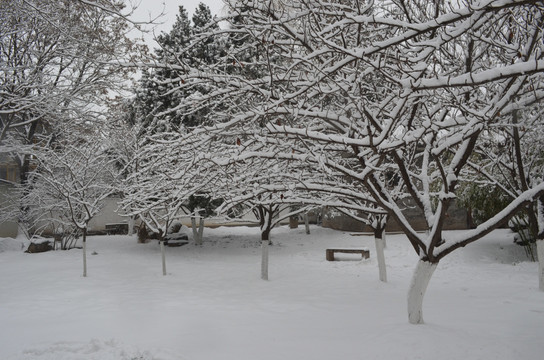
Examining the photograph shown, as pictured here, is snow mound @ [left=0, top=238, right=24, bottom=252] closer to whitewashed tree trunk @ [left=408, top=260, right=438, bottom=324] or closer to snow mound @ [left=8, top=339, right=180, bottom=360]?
snow mound @ [left=8, top=339, right=180, bottom=360]

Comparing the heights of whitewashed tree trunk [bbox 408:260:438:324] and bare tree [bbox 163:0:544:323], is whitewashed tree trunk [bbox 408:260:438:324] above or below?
below

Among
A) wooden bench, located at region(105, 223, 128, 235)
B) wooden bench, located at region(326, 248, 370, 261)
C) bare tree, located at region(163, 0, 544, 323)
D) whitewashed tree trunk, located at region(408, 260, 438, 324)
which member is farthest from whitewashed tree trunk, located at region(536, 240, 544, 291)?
A: wooden bench, located at region(105, 223, 128, 235)

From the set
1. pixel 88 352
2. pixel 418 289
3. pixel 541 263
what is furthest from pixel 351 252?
pixel 88 352

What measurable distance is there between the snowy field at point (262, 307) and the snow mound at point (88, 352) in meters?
0.02

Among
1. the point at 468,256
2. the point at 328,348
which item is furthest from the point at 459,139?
the point at 468,256

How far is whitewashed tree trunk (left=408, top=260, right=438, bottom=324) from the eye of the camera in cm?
634

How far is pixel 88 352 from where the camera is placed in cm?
568

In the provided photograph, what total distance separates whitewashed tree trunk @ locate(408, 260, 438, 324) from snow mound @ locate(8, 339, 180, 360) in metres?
3.52

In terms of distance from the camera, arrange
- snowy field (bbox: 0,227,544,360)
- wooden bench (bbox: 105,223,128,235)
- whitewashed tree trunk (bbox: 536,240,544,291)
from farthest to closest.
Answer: wooden bench (bbox: 105,223,128,235) < whitewashed tree trunk (bbox: 536,240,544,291) < snowy field (bbox: 0,227,544,360)

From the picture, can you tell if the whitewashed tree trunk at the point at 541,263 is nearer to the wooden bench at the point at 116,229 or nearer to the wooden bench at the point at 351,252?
the wooden bench at the point at 351,252

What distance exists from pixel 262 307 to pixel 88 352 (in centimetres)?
383

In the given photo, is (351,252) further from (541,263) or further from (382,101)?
(382,101)

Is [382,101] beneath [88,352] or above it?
above

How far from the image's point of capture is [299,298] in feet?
32.1
